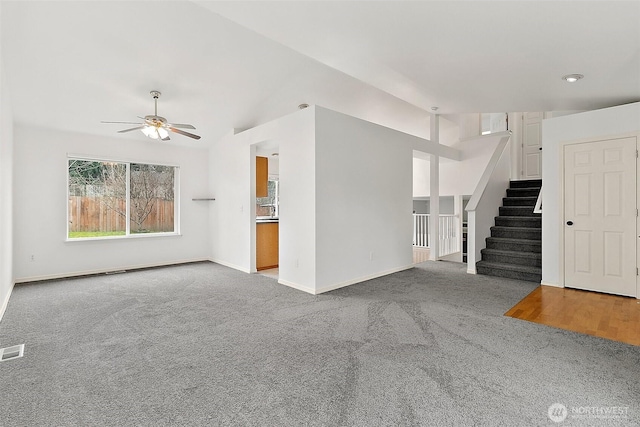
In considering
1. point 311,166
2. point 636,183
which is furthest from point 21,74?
point 636,183

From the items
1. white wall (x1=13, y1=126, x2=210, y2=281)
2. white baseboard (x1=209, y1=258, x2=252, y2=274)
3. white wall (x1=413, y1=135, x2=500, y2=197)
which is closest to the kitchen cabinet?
white baseboard (x1=209, y1=258, x2=252, y2=274)

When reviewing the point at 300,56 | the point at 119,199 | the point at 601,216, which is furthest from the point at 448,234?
the point at 119,199

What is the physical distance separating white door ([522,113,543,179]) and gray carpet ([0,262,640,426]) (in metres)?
4.97

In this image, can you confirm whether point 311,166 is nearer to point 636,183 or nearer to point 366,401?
point 366,401

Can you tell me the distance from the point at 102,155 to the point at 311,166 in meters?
4.09

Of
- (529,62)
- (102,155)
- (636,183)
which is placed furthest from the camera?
(102,155)

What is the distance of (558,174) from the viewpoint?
4.46 metres

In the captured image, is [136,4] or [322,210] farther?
[322,210]

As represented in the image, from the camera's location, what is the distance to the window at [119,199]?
5.60 metres

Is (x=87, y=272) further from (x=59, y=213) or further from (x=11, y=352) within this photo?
(x=11, y=352)

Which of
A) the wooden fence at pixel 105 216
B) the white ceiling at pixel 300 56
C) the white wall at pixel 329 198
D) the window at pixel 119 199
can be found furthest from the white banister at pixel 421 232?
the wooden fence at pixel 105 216

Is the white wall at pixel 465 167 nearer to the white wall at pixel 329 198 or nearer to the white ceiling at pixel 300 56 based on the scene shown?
the white ceiling at pixel 300 56

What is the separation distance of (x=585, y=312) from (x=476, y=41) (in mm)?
3111

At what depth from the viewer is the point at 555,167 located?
4500 mm
